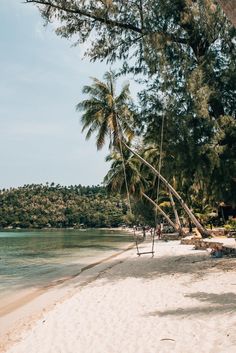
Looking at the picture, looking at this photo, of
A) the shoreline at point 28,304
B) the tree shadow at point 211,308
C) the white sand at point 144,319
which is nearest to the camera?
the white sand at point 144,319

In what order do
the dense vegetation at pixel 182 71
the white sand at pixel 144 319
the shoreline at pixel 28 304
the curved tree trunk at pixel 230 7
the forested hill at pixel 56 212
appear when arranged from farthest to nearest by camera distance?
the forested hill at pixel 56 212 → the dense vegetation at pixel 182 71 → the shoreline at pixel 28 304 → the white sand at pixel 144 319 → the curved tree trunk at pixel 230 7

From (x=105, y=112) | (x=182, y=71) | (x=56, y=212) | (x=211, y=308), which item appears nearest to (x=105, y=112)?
(x=105, y=112)

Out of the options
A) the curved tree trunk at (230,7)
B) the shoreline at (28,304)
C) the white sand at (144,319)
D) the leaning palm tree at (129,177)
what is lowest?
the shoreline at (28,304)

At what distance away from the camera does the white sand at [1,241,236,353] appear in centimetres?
671

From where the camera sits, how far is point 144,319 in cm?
852

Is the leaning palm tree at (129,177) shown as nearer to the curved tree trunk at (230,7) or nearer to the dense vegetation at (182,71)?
the dense vegetation at (182,71)

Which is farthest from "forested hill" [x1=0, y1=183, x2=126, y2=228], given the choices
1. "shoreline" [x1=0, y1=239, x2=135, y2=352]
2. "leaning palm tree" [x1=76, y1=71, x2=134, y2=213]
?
"shoreline" [x1=0, y1=239, x2=135, y2=352]

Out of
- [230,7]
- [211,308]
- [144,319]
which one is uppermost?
[230,7]

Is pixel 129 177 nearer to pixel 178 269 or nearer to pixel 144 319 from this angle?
pixel 178 269

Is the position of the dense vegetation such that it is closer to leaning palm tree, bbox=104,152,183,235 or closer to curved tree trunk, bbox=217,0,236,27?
curved tree trunk, bbox=217,0,236,27

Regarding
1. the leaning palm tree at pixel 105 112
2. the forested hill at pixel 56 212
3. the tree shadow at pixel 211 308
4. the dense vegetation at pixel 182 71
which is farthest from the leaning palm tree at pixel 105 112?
the forested hill at pixel 56 212

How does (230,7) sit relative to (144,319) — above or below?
above

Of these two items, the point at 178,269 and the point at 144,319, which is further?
the point at 178,269

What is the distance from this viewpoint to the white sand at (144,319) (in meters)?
6.71
